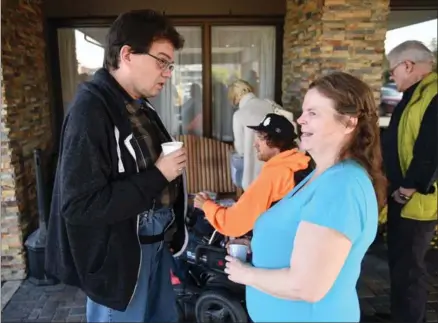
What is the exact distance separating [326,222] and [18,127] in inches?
118

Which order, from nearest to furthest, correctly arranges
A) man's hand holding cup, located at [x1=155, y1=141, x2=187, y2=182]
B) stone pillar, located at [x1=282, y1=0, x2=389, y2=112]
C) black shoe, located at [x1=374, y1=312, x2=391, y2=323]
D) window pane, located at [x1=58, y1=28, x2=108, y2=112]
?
man's hand holding cup, located at [x1=155, y1=141, x2=187, y2=182]
black shoe, located at [x1=374, y1=312, x2=391, y2=323]
stone pillar, located at [x1=282, y1=0, x2=389, y2=112]
window pane, located at [x1=58, y1=28, x2=108, y2=112]

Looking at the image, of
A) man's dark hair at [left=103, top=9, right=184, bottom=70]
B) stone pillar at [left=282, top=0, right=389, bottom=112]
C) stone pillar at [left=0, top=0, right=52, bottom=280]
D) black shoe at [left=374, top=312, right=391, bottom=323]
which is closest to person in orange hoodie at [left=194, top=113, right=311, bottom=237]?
man's dark hair at [left=103, top=9, right=184, bottom=70]

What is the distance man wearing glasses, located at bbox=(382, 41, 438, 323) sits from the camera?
2.27 metres

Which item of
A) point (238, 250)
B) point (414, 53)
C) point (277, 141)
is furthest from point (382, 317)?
point (414, 53)

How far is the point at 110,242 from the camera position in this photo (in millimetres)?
1433

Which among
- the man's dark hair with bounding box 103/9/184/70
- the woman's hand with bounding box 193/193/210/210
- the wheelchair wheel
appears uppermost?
the man's dark hair with bounding box 103/9/184/70

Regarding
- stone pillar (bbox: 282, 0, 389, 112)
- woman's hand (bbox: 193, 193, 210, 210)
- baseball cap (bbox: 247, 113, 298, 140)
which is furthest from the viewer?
stone pillar (bbox: 282, 0, 389, 112)

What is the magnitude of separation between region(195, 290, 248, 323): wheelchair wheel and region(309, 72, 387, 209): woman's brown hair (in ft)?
4.91

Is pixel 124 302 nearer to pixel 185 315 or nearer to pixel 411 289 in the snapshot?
pixel 185 315

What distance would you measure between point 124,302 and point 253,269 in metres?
0.60

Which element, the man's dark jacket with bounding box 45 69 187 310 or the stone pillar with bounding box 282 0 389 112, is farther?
the stone pillar with bounding box 282 0 389 112

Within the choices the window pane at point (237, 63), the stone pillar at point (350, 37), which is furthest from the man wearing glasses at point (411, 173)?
the window pane at point (237, 63)

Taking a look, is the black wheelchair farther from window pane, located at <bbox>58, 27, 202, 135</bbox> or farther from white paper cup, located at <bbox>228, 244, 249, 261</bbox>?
window pane, located at <bbox>58, 27, 202, 135</bbox>

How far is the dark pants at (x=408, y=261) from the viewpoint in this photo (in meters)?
2.41
